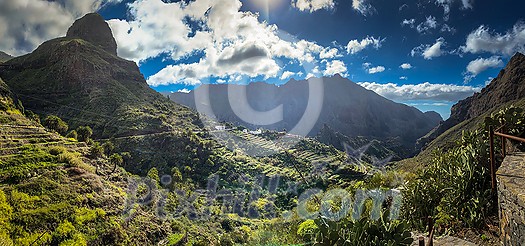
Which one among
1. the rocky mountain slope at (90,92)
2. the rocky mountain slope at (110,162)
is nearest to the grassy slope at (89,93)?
the rocky mountain slope at (90,92)

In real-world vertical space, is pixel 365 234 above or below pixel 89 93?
below

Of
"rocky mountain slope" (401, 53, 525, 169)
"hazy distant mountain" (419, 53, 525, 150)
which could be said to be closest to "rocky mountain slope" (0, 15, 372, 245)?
"rocky mountain slope" (401, 53, 525, 169)

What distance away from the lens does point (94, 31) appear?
6014 inches

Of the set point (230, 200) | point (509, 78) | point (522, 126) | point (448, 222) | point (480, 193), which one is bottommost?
point (230, 200)

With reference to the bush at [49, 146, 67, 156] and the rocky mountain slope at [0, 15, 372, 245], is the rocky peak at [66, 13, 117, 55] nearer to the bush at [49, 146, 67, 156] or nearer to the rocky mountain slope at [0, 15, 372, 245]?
the rocky mountain slope at [0, 15, 372, 245]

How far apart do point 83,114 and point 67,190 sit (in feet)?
202

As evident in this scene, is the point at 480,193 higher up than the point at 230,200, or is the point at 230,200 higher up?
the point at 480,193

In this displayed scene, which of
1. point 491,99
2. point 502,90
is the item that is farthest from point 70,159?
point 491,99

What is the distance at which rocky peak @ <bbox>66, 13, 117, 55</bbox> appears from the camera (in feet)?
491

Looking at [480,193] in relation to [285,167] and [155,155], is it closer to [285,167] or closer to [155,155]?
[155,155]

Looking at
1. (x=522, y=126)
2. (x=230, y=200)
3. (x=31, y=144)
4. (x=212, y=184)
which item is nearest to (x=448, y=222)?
(x=522, y=126)

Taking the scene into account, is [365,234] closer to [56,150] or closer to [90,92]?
[56,150]

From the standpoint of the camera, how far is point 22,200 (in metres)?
30.6

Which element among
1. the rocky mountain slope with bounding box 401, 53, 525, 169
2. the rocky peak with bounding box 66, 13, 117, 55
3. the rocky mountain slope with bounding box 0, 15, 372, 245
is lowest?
the rocky mountain slope with bounding box 0, 15, 372, 245
